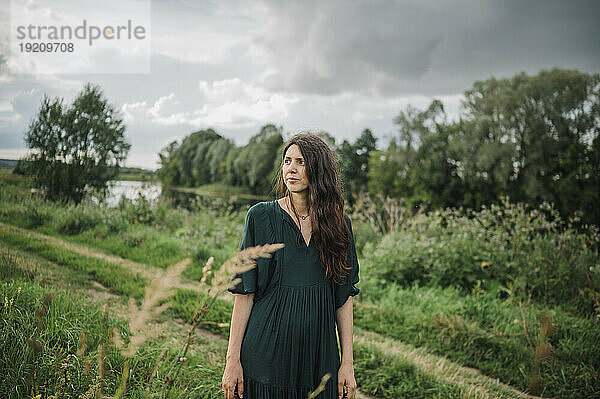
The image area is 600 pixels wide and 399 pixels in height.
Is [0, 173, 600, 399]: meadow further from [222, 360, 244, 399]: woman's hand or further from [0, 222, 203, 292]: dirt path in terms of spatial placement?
[222, 360, 244, 399]: woman's hand

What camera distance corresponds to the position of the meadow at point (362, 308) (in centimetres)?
240

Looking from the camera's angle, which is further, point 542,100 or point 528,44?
point 542,100

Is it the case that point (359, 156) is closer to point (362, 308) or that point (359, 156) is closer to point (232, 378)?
point (362, 308)

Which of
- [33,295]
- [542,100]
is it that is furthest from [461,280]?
[542,100]

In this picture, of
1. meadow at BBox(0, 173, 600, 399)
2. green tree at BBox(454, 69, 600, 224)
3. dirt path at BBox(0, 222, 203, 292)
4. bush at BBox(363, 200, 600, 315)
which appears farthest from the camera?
green tree at BBox(454, 69, 600, 224)

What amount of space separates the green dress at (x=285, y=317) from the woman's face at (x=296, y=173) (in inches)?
4.9

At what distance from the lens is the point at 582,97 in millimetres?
14789

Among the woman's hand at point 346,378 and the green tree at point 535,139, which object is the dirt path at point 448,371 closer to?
the woman's hand at point 346,378

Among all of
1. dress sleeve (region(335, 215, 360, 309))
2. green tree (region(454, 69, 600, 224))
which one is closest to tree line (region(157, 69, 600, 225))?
green tree (region(454, 69, 600, 224))

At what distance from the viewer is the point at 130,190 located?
7.93m

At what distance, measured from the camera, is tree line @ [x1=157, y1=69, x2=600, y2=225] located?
582 inches

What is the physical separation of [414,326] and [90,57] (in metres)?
4.89

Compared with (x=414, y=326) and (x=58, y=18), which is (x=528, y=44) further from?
(x=58, y=18)

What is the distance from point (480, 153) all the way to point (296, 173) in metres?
18.5
